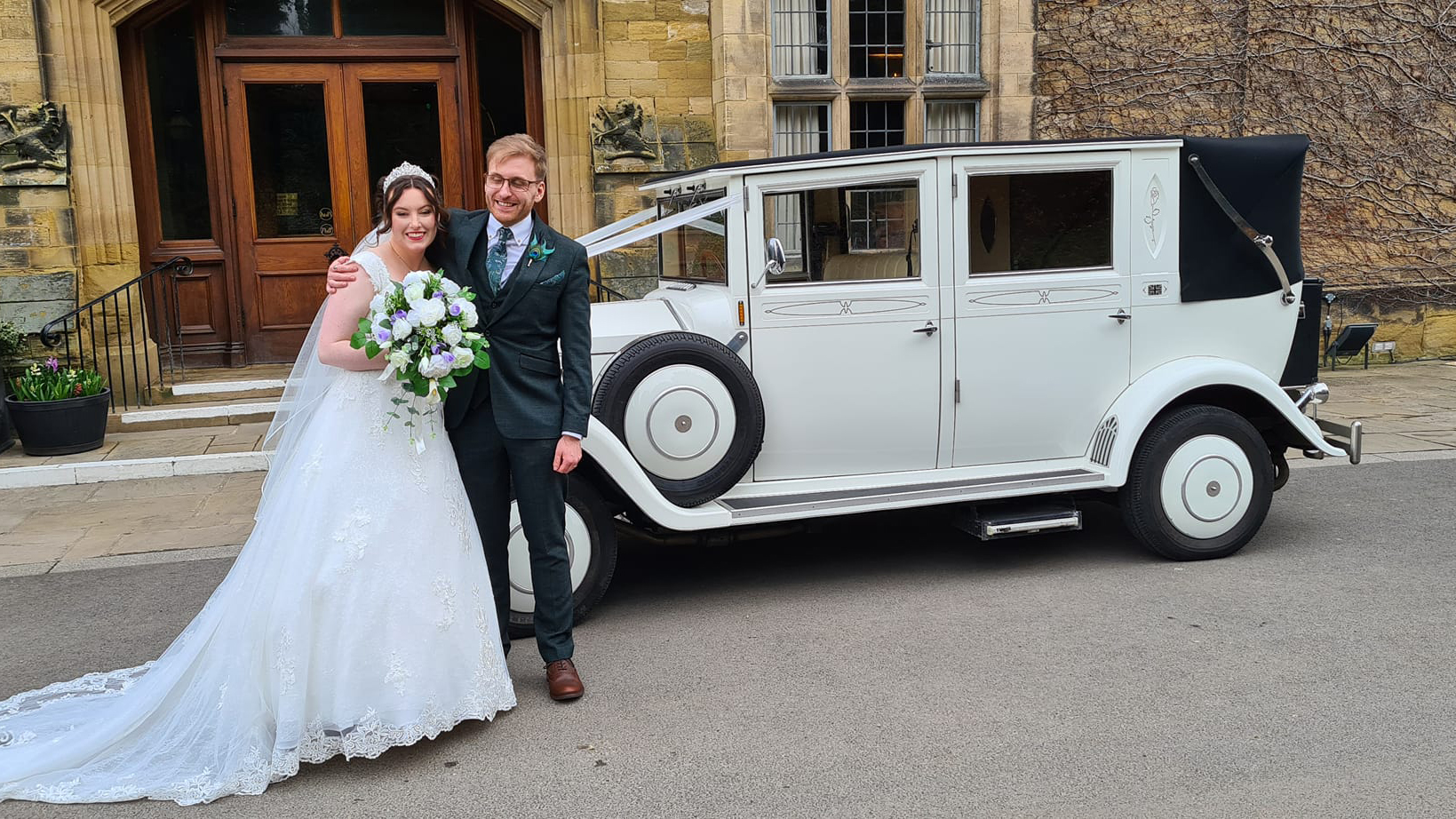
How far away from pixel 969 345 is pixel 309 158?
24.3 feet

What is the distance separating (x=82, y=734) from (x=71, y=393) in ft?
18.5

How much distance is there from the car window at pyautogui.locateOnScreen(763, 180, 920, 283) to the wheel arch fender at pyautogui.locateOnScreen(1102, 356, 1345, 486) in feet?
4.16

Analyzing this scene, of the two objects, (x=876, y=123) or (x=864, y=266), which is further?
(x=876, y=123)

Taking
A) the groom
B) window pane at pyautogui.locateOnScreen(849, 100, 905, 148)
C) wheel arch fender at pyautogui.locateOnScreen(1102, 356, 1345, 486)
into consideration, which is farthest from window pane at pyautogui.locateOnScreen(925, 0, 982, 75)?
the groom

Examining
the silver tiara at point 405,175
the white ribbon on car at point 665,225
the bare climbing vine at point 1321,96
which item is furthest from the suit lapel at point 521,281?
the bare climbing vine at point 1321,96

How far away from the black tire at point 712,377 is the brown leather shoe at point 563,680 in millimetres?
1008

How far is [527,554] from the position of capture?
4.93 m

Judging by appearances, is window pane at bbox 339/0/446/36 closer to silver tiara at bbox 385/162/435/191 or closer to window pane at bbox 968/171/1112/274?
window pane at bbox 968/171/1112/274

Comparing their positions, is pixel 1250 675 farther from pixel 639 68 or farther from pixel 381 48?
pixel 381 48

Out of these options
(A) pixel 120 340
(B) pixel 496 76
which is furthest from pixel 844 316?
(A) pixel 120 340

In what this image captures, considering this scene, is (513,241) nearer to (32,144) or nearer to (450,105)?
(32,144)

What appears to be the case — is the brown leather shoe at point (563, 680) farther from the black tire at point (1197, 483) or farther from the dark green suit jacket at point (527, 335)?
the black tire at point (1197, 483)

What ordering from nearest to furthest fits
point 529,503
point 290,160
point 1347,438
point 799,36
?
1. point 529,503
2. point 1347,438
3. point 799,36
4. point 290,160

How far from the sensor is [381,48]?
10430mm
